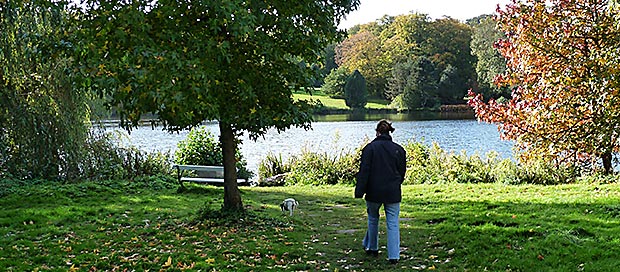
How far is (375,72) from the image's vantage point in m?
65.3

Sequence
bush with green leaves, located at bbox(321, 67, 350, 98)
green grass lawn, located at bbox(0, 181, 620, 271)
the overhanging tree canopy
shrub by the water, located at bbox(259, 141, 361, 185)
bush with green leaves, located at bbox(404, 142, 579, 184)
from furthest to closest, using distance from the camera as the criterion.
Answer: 1. bush with green leaves, located at bbox(321, 67, 350, 98)
2. shrub by the water, located at bbox(259, 141, 361, 185)
3. bush with green leaves, located at bbox(404, 142, 579, 184)
4. the overhanging tree canopy
5. green grass lawn, located at bbox(0, 181, 620, 271)

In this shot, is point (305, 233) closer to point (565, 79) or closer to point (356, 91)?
point (565, 79)

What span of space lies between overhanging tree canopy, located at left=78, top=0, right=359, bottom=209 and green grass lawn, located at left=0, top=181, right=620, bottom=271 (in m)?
1.44

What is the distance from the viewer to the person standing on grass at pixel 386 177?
589 centimetres

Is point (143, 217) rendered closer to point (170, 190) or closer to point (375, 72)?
point (170, 190)

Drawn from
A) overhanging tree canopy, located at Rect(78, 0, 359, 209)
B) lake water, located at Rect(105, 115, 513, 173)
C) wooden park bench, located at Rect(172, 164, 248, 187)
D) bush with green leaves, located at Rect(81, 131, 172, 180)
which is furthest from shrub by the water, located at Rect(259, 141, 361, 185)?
overhanging tree canopy, located at Rect(78, 0, 359, 209)

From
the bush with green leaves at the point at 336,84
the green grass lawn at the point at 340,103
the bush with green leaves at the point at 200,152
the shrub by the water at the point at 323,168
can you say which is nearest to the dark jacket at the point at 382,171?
the shrub by the water at the point at 323,168

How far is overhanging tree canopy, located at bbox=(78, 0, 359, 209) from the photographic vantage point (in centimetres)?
645

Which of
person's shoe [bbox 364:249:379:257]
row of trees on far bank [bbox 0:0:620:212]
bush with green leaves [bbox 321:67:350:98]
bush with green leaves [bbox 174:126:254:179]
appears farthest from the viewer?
bush with green leaves [bbox 321:67:350:98]

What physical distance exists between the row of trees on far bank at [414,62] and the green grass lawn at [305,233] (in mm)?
44511

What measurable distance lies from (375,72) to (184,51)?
59421 millimetres

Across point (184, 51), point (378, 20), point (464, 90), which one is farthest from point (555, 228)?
point (378, 20)

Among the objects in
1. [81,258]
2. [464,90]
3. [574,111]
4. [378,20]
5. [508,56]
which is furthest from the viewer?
[378,20]

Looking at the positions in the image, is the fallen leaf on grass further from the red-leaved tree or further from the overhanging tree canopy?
the red-leaved tree
